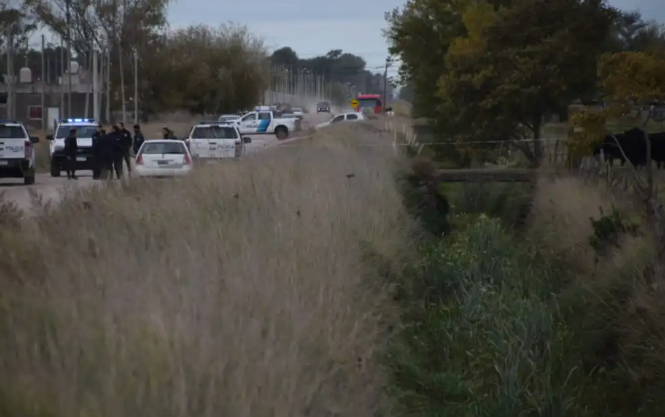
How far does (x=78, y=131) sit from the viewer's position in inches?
1485

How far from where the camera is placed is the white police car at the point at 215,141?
112 ft

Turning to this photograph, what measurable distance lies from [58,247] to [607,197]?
1376 cm

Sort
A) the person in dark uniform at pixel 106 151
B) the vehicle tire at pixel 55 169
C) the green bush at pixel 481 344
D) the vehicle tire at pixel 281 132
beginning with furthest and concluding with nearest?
the vehicle tire at pixel 281 132, the vehicle tire at pixel 55 169, the person in dark uniform at pixel 106 151, the green bush at pixel 481 344

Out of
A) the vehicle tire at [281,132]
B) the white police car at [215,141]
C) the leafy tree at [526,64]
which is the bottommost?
the vehicle tire at [281,132]

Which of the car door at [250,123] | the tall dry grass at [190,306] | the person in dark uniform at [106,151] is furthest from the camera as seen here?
the car door at [250,123]

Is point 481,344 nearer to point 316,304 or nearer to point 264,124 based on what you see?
point 316,304

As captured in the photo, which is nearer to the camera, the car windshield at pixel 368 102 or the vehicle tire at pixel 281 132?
the vehicle tire at pixel 281 132

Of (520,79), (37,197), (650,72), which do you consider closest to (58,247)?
(37,197)

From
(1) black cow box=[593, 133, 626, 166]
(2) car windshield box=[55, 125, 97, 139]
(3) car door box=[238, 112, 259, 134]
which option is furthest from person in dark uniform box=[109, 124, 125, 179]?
(3) car door box=[238, 112, 259, 134]

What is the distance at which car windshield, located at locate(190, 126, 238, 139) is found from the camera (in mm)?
35594

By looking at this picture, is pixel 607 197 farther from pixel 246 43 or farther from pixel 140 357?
pixel 246 43

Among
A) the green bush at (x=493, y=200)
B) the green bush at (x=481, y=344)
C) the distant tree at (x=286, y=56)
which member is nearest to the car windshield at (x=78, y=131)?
the green bush at (x=493, y=200)

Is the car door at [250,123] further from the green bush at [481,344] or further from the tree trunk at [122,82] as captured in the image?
the green bush at [481,344]

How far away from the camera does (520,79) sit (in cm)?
3014
